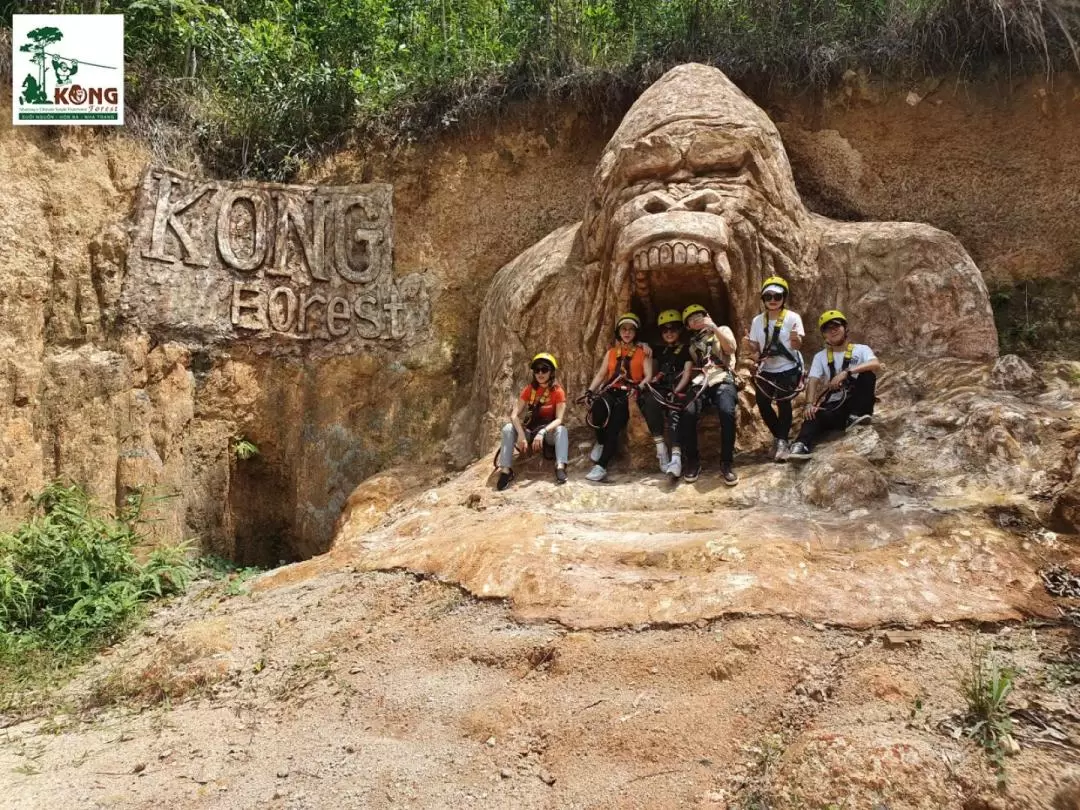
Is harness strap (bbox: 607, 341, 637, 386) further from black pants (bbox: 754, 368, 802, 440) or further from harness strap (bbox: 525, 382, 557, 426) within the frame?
black pants (bbox: 754, 368, 802, 440)

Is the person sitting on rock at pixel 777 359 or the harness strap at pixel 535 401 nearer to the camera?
the person sitting on rock at pixel 777 359

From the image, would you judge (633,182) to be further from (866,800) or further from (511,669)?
(866,800)

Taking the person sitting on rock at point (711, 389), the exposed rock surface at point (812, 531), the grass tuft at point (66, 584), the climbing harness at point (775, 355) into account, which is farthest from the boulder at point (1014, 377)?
the grass tuft at point (66, 584)

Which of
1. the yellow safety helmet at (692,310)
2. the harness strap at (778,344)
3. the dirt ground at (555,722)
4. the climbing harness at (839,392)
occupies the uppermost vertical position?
the yellow safety helmet at (692,310)

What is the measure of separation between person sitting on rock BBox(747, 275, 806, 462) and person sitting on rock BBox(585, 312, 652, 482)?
720mm

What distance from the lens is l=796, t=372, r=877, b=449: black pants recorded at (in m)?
5.39

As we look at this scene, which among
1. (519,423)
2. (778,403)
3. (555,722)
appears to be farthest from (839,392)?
(555,722)

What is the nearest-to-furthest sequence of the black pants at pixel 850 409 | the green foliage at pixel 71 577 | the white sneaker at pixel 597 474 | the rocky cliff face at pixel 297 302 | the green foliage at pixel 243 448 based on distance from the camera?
the black pants at pixel 850 409 < the green foliage at pixel 71 577 < the white sneaker at pixel 597 474 < the rocky cliff face at pixel 297 302 < the green foliage at pixel 243 448

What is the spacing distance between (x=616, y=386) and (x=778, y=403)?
1.01 meters

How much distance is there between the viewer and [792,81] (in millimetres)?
8438

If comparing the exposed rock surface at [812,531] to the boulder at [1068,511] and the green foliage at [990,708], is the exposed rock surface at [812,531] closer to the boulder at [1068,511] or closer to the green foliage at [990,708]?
the boulder at [1068,511]

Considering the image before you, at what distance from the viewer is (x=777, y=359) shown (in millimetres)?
5617

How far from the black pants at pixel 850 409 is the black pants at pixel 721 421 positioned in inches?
15.8

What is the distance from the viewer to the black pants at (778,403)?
18.1 ft
